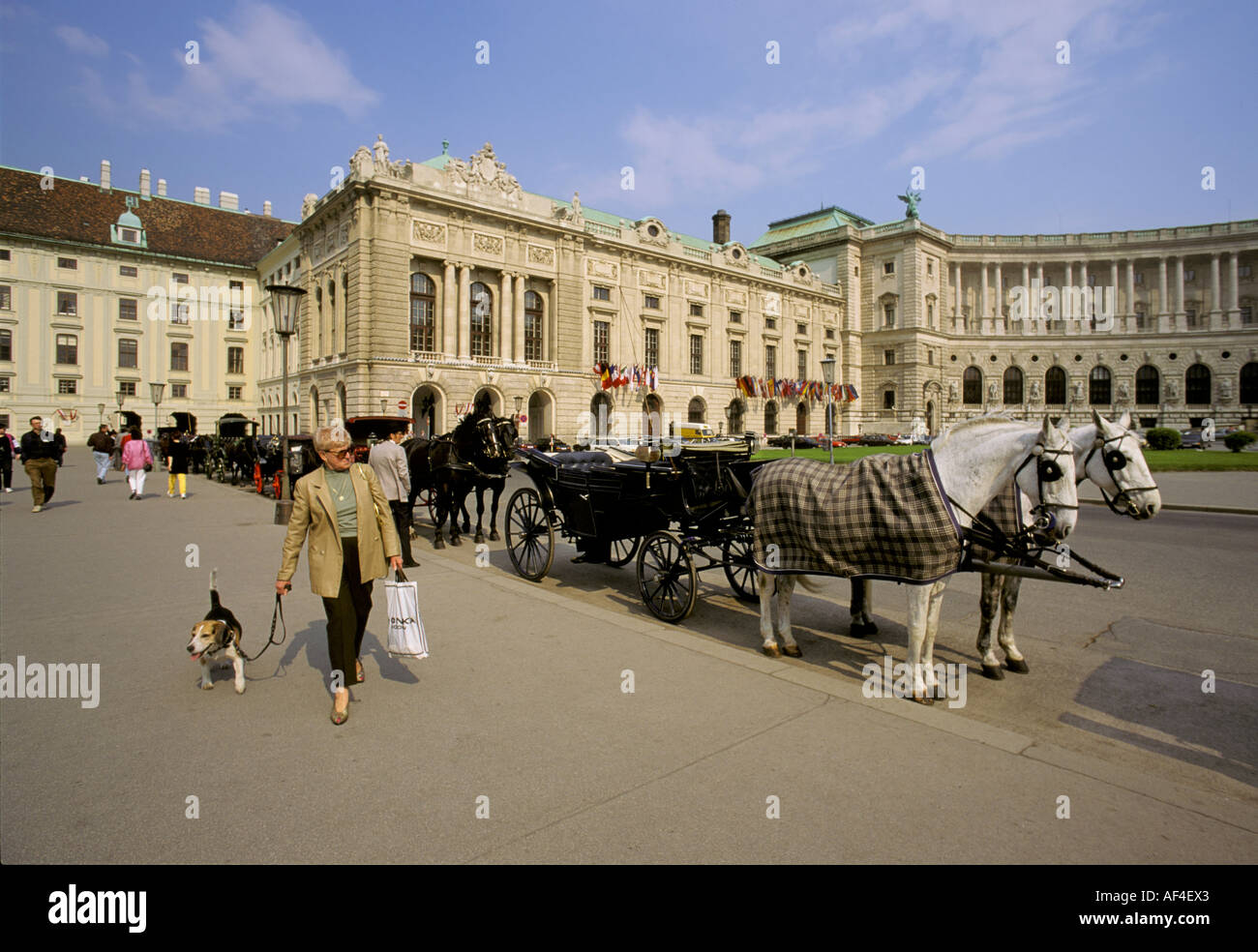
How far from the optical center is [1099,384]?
78312mm

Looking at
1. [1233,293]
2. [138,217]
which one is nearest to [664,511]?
[138,217]

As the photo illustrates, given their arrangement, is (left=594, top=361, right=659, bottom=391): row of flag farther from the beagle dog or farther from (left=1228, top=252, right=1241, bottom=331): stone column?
(left=1228, top=252, right=1241, bottom=331): stone column

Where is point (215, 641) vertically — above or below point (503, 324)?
below

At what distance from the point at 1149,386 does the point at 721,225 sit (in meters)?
50.0

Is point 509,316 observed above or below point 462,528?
above

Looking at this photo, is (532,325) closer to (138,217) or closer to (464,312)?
(464,312)

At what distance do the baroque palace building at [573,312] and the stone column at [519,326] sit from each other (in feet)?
0.43

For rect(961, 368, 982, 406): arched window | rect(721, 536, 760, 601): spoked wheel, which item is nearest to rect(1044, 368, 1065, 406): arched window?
rect(961, 368, 982, 406): arched window

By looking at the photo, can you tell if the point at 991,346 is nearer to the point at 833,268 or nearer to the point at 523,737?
the point at 833,268

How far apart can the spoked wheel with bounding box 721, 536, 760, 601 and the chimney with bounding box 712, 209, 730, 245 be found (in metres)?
70.4
